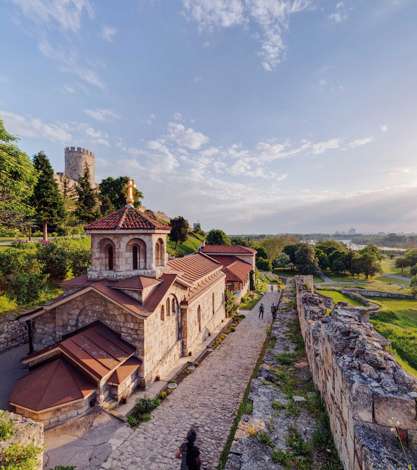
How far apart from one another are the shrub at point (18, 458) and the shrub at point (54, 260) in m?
17.1

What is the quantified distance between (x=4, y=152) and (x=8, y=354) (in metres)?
10.5

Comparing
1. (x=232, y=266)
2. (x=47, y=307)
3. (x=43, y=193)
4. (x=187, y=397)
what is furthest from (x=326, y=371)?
(x=43, y=193)

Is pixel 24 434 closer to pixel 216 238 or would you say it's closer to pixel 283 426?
pixel 283 426

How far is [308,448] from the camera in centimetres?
621

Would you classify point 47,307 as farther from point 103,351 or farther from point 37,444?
point 37,444

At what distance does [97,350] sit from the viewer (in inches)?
396

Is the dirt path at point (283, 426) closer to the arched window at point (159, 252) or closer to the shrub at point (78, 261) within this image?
the arched window at point (159, 252)

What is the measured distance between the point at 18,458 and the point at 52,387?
3.71m

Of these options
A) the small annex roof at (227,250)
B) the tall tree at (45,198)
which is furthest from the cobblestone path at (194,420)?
the tall tree at (45,198)

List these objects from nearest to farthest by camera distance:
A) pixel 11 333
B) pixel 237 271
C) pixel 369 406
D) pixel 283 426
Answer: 1. pixel 369 406
2. pixel 283 426
3. pixel 11 333
4. pixel 237 271

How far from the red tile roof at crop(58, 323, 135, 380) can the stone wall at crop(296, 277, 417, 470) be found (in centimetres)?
765

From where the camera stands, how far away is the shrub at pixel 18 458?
201 inches

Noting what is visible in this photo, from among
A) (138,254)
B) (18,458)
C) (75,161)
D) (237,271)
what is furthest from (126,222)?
(75,161)

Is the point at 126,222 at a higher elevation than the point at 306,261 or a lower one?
higher
